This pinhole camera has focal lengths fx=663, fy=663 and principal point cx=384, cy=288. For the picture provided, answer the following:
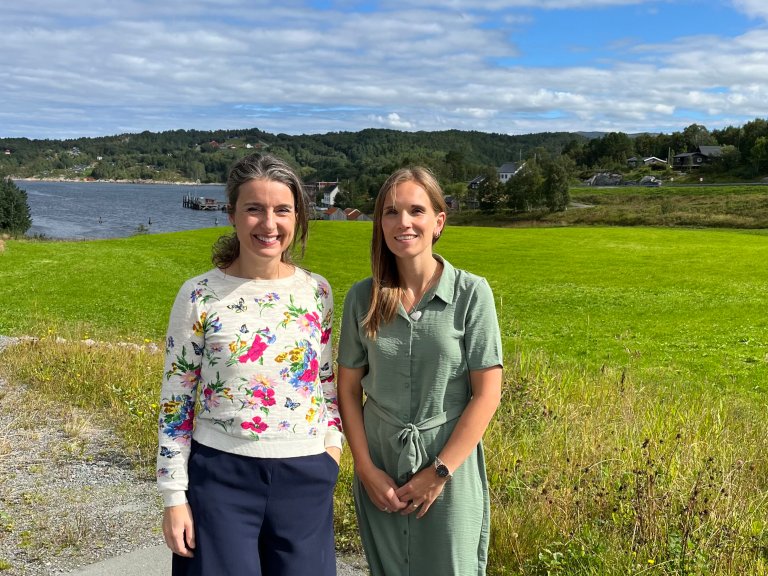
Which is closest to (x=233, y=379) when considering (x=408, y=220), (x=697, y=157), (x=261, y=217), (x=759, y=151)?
(x=261, y=217)

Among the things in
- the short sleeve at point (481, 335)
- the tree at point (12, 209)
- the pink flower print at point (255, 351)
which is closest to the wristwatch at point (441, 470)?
the short sleeve at point (481, 335)

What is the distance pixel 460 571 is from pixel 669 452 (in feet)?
8.07

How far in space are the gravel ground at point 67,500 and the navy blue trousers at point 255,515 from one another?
1.32m

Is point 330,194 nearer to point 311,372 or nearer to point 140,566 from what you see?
point 140,566

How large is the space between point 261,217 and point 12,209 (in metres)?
68.9

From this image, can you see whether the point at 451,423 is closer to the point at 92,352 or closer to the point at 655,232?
the point at 92,352

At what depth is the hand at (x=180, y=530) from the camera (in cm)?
212

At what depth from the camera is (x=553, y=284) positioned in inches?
818

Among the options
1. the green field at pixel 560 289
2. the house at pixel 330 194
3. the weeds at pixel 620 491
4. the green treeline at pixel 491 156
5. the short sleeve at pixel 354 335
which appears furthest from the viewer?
the house at pixel 330 194

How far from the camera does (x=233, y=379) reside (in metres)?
2.25

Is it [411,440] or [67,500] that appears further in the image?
[67,500]

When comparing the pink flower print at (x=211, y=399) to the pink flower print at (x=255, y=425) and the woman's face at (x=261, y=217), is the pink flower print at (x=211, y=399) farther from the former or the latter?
the woman's face at (x=261, y=217)

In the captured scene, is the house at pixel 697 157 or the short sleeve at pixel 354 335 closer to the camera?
the short sleeve at pixel 354 335

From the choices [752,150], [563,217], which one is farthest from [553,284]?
[752,150]
